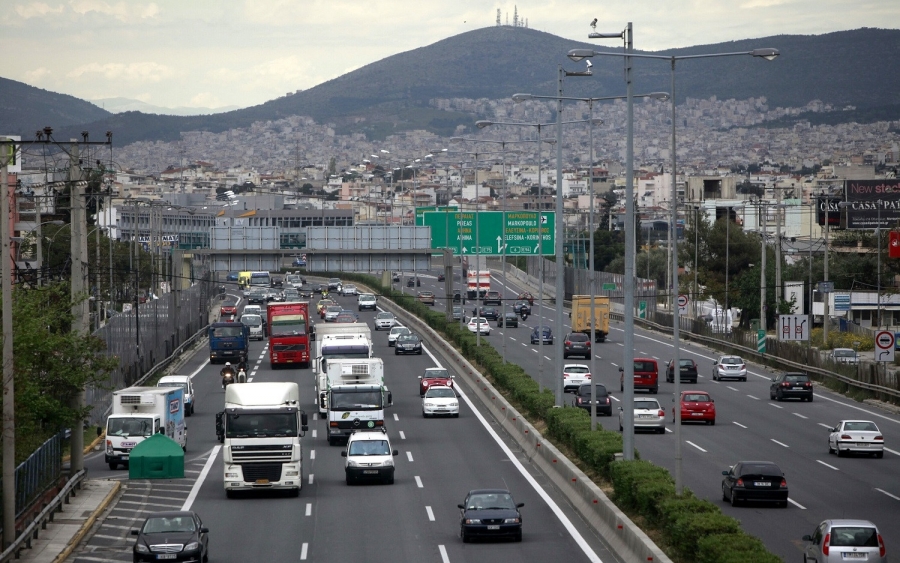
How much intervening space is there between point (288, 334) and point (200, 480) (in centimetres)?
3131

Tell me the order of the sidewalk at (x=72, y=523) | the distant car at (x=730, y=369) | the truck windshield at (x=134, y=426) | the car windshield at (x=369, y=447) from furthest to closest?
the distant car at (x=730, y=369) → the truck windshield at (x=134, y=426) → the car windshield at (x=369, y=447) → the sidewalk at (x=72, y=523)

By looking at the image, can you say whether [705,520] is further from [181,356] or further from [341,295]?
[341,295]

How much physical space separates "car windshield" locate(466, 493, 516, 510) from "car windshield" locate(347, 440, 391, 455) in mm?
8292

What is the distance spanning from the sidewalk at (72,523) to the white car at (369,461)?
6.18 meters

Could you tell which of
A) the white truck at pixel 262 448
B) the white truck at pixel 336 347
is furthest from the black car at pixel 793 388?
the white truck at pixel 262 448

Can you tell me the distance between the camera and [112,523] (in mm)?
28562

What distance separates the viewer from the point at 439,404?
48719mm

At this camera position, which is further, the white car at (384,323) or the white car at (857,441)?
the white car at (384,323)

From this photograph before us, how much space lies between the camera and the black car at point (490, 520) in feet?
81.1

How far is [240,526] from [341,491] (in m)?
5.31

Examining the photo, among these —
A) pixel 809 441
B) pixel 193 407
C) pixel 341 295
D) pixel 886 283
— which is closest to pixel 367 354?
pixel 193 407

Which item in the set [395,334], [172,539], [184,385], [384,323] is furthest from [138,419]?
[384,323]

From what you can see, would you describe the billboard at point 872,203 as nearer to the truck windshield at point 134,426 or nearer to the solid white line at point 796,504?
the solid white line at point 796,504

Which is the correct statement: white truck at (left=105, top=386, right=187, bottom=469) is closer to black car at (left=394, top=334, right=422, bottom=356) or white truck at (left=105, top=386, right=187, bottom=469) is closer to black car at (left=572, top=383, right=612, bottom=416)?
black car at (left=572, top=383, right=612, bottom=416)
